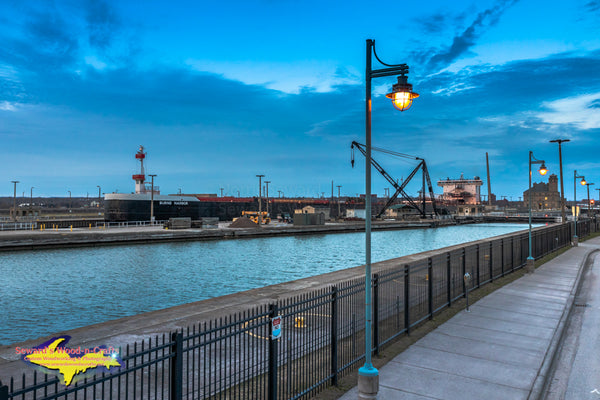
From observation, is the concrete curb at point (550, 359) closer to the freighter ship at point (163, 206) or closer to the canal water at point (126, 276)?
the canal water at point (126, 276)

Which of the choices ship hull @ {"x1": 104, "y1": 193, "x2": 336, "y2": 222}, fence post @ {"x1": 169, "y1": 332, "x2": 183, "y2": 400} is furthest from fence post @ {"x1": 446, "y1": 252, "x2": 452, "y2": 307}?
ship hull @ {"x1": 104, "y1": 193, "x2": 336, "y2": 222}

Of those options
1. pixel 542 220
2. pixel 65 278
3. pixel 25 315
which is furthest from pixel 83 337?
pixel 542 220

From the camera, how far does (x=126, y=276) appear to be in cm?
3288

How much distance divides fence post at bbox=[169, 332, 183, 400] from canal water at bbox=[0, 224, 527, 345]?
1483 centimetres

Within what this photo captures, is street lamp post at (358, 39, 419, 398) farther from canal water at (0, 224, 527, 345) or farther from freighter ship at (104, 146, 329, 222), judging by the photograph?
freighter ship at (104, 146, 329, 222)

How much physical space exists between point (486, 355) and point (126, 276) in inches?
1154

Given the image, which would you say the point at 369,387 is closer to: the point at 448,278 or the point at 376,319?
the point at 376,319

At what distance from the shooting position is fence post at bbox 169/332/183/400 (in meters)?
5.35

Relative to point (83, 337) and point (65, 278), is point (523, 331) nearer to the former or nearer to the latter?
point (83, 337)

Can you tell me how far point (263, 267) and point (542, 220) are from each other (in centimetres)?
13731

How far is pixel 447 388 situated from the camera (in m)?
8.29

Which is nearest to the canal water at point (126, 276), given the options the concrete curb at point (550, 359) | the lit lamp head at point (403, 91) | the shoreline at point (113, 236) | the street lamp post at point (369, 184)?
the shoreline at point (113, 236)

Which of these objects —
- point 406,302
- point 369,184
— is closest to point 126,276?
point 406,302

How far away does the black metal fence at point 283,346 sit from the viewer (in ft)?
18.3
